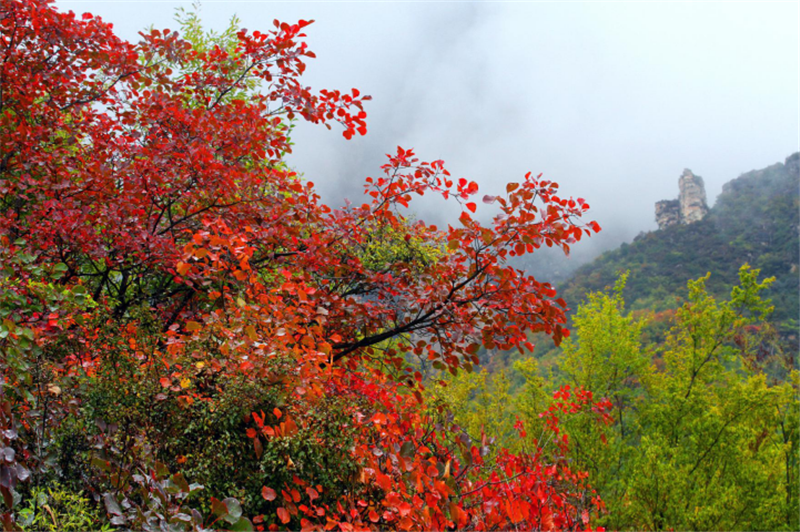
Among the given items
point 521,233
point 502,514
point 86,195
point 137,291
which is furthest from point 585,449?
point 86,195

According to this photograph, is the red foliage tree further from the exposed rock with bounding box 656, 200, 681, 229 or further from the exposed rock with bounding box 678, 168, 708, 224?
the exposed rock with bounding box 678, 168, 708, 224

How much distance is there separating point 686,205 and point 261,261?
315 ft

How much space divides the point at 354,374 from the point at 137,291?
5.91 feet

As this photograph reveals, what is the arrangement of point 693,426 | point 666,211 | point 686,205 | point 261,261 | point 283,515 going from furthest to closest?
point 686,205 → point 666,211 → point 693,426 → point 261,261 → point 283,515

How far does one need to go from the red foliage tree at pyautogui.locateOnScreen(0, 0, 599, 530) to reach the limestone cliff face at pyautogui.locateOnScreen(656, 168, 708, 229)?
87.2 m

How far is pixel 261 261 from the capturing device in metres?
3.42

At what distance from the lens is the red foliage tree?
210cm

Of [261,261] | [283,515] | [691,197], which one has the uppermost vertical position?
[691,197]

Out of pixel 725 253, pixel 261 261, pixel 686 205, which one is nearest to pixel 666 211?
pixel 686 205

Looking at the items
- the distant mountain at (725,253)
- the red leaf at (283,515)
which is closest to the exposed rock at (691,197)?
the distant mountain at (725,253)

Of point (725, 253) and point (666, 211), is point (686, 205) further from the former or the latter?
point (725, 253)

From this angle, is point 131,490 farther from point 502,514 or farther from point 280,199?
point 280,199

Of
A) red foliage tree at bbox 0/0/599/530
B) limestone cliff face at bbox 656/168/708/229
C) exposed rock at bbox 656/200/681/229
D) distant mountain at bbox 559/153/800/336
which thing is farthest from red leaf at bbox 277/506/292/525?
exposed rock at bbox 656/200/681/229

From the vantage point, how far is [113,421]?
2014mm
